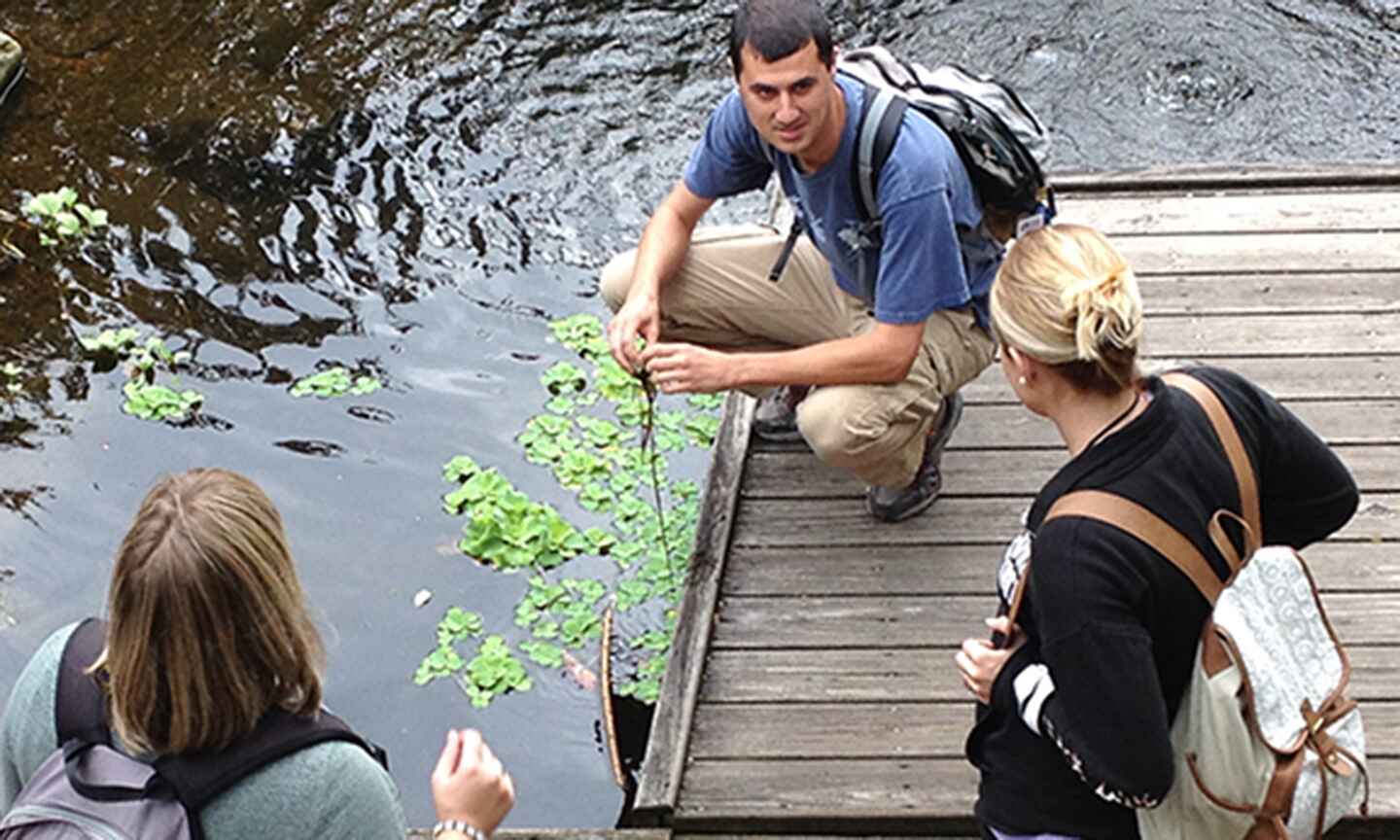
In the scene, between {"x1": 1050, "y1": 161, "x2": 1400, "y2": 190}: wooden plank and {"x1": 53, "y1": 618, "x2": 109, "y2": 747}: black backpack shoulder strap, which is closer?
{"x1": 53, "y1": 618, "x2": 109, "y2": 747}: black backpack shoulder strap

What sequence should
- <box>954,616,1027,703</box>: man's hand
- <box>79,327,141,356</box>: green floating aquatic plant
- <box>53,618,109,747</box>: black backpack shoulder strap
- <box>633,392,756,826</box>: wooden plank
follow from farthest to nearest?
<box>79,327,141,356</box>: green floating aquatic plant, <box>633,392,756,826</box>: wooden plank, <box>954,616,1027,703</box>: man's hand, <box>53,618,109,747</box>: black backpack shoulder strap

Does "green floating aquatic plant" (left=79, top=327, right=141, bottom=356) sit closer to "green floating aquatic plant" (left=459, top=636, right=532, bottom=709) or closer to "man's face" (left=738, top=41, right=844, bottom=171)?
"green floating aquatic plant" (left=459, top=636, right=532, bottom=709)

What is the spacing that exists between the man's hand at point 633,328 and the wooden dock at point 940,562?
1.65 feet

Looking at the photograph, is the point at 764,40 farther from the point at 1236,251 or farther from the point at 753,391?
the point at 1236,251

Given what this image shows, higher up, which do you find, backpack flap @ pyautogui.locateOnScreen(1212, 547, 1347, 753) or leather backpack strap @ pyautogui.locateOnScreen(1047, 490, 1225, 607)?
leather backpack strap @ pyautogui.locateOnScreen(1047, 490, 1225, 607)

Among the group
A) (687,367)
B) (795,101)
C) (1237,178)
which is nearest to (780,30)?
(795,101)

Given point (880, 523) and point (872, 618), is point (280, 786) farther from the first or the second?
point (880, 523)

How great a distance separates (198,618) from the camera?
1.95 metres

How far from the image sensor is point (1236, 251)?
198 inches

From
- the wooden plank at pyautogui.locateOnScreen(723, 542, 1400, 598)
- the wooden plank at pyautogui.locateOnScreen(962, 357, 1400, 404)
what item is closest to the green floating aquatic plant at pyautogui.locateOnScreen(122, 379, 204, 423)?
the wooden plank at pyautogui.locateOnScreen(723, 542, 1400, 598)

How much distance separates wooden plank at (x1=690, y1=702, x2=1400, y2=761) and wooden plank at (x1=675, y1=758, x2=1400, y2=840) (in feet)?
0.10

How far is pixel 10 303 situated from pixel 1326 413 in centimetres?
465

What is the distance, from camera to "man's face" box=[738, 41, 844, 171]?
352 centimetres

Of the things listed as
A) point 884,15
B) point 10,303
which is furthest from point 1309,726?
point 884,15
